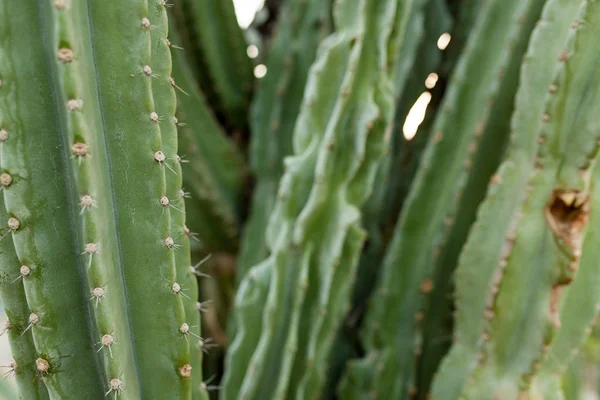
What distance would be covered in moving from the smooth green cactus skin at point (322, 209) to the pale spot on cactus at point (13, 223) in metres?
0.59

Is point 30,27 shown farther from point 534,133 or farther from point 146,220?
point 534,133

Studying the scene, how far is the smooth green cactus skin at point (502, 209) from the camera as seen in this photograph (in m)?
1.07

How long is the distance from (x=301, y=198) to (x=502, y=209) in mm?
394

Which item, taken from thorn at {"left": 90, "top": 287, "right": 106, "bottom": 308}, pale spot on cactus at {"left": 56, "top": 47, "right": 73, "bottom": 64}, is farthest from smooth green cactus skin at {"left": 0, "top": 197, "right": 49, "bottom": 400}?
pale spot on cactus at {"left": 56, "top": 47, "right": 73, "bottom": 64}

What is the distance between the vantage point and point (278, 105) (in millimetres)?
1591

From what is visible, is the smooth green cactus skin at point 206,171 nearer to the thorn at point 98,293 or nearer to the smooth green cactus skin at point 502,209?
the smooth green cactus skin at point 502,209

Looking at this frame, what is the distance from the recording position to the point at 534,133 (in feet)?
3.60

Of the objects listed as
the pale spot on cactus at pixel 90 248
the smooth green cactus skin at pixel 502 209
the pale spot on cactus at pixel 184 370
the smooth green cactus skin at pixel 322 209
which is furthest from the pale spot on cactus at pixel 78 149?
the smooth green cactus skin at pixel 502 209

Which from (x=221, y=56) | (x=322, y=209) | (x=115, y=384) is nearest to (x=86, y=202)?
(x=115, y=384)

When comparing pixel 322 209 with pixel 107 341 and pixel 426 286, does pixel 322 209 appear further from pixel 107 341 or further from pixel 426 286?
pixel 107 341

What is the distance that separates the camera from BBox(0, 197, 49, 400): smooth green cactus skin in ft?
2.63

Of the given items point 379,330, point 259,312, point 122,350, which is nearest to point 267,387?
point 259,312

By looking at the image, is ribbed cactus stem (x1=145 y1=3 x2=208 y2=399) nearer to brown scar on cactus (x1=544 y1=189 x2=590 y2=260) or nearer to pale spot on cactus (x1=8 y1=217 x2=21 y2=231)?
pale spot on cactus (x1=8 y1=217 x2=21 y2=231)

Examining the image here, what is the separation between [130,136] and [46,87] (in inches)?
4.3
